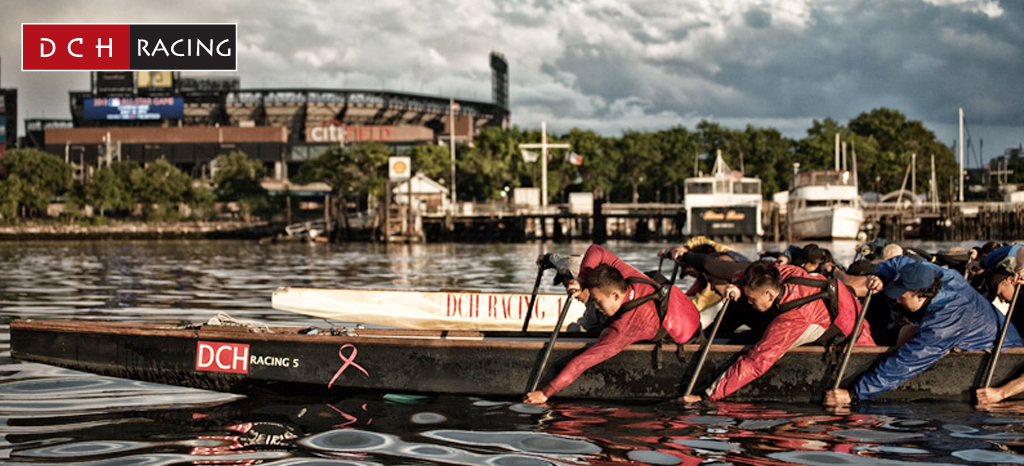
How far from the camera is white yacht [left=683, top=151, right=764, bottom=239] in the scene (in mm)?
61562

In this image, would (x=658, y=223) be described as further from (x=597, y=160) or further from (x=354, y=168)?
(x=354, y=168)

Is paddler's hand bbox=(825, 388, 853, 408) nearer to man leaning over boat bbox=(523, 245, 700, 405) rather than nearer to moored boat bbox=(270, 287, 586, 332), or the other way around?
man leaning over boat bbox=(523, 245, 700, 405)

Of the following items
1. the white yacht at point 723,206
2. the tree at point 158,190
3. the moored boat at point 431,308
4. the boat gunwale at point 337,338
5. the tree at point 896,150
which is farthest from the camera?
the tree at point 896,150

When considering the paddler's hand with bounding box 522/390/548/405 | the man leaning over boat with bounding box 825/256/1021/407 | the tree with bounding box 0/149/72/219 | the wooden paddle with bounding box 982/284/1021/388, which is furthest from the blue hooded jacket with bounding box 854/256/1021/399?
the tree with bounding box 0/149/72/219

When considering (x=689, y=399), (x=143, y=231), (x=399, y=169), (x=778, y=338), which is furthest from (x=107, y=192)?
(x=778, y=338)

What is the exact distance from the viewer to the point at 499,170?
8719 cm

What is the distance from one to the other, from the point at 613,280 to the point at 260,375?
132 inches

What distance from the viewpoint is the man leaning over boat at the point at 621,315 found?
28.6ft

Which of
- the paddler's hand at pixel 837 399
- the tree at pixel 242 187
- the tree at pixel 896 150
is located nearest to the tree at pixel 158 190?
the tree at pixel 242 187

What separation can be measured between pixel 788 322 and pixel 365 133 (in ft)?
379

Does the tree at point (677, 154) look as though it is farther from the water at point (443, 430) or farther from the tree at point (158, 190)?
the water at point (443, 430)

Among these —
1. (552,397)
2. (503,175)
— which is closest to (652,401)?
(552,397)

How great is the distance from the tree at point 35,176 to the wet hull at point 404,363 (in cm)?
8056

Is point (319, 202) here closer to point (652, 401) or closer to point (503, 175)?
point (503, 175)
